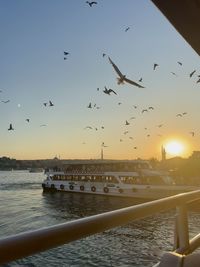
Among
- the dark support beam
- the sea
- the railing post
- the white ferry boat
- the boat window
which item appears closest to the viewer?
the dark support beam

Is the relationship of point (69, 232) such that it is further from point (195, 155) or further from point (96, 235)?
point (195, 155)

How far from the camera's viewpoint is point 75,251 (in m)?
23.8

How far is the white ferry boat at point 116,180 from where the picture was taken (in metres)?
51.7

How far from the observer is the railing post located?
8.55ft

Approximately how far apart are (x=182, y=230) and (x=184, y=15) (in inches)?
56.3

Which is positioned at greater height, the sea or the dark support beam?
the dark support beam

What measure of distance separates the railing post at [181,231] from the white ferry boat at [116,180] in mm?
45079

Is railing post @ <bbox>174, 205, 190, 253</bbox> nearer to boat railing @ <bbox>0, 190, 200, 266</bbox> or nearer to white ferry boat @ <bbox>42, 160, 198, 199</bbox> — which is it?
boat railing @ <bbox>0, 190, 200, 266</bbox>

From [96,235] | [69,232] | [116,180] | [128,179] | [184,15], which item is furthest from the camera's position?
[116,180]

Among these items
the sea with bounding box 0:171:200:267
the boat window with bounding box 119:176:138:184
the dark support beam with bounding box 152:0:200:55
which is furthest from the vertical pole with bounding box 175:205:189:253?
the boat window with bounding box 119:176:138:184

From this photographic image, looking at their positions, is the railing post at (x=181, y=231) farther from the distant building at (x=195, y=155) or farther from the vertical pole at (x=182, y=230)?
the distant building at (x=195, y=155)

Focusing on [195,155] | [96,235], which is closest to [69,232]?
[96,235]

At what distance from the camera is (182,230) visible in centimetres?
265

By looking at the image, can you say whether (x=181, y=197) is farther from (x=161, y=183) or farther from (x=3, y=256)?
(x=161, y=183)
